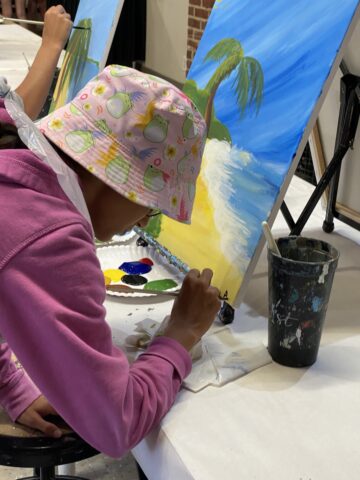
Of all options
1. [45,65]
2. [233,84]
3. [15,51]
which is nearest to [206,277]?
[233,84]

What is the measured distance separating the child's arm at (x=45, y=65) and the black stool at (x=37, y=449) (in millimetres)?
1028

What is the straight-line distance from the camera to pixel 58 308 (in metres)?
0.65

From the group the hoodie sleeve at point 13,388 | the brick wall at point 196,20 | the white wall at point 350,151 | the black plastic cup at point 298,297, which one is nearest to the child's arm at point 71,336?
the hoodie sleeve at point 13,388

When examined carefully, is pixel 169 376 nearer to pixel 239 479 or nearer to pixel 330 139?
pixel 239 479

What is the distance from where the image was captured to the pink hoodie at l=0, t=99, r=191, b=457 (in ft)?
2.14

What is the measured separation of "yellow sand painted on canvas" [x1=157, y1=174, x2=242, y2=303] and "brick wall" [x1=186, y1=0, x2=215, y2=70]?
11.7 ft

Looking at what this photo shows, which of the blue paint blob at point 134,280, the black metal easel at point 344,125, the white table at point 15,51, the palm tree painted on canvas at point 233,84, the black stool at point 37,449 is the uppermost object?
the palm tree painted on canvas at point 233,84

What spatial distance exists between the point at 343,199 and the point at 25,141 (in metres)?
1.01

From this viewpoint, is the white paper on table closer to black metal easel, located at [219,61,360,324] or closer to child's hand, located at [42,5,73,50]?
black metal easel, located at [219,61,360,324]

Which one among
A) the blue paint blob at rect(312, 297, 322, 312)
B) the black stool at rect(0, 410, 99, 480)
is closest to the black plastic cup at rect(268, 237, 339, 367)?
the blue paint blob at rect(312, 297, 322, 312)

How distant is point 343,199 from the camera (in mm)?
1530

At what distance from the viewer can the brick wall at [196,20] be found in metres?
4.47

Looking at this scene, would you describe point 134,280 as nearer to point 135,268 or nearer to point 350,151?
point 135,268

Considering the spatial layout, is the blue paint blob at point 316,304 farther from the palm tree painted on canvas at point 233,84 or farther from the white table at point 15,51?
the white table at point 15,51
